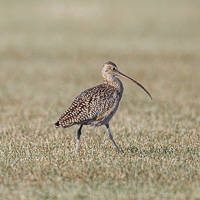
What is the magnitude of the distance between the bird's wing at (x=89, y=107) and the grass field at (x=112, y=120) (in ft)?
1.79

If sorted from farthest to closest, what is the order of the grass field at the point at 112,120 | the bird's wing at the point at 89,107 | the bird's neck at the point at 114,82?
the bird's neck at the point at 114,82, the bird's wing at the point at 89,107, the grass field at the point at 112,120

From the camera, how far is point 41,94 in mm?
17203

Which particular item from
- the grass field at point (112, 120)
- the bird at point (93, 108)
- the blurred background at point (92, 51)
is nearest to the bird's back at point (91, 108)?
the bird at point (93, 108)

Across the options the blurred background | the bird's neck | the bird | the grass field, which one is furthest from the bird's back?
the blurred background

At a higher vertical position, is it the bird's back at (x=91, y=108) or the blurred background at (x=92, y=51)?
the blurred background at (x=92, y=51)

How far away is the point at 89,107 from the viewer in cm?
848

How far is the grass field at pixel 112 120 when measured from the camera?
6785 mm

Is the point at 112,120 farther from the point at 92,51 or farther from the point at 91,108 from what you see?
the point at 92,51

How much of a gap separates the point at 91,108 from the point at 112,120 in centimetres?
429

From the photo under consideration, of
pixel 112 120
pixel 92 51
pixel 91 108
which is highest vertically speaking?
pixel 92 51

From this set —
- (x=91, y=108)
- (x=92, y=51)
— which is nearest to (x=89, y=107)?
(x=91, y=108)

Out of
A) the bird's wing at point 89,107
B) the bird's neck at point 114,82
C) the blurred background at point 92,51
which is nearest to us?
the bird's wing at point 89,107

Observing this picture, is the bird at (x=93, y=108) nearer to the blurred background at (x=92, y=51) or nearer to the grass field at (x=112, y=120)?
the grass field at (x=112, y=120)

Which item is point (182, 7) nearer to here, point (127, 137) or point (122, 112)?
point (122, 112)
